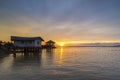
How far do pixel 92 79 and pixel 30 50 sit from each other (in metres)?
42.0

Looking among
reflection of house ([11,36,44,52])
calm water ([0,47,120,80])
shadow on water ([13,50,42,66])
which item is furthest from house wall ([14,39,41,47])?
calm water ([0,47,120,80])

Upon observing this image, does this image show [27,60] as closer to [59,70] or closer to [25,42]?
[59,70]

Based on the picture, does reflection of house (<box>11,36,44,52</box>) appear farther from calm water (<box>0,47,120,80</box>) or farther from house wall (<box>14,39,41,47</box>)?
calm water (<box>0,47,120,80</box>)

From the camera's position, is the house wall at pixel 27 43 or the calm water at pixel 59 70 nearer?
the calm water at pixel 59 70

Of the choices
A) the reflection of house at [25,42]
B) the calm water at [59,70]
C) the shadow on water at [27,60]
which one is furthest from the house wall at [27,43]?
the calm water at [59,70]

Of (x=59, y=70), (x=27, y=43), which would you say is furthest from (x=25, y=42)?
(x=59, y=70)

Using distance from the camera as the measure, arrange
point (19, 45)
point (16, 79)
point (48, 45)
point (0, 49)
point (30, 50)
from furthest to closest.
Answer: point (48, 45) → point (30, 50) → point (19, 45) → point (0, 49) → point (16, 79)

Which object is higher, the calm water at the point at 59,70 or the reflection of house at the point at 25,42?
the reflection of house at the point at 25,42

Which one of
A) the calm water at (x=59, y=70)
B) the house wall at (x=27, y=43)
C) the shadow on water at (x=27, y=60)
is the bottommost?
the calm water at (x=59, y=70)

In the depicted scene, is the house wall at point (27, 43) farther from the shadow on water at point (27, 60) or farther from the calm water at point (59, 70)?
the calm water at point (59, 70)

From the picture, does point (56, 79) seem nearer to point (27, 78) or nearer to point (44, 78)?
point (44, 78)

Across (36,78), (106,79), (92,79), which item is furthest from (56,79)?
(106,79)

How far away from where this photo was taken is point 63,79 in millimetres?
15773

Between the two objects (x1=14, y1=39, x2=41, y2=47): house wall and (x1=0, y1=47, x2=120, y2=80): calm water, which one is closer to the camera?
(x1=0, y1=47, x2=120, y2=80): calm water
